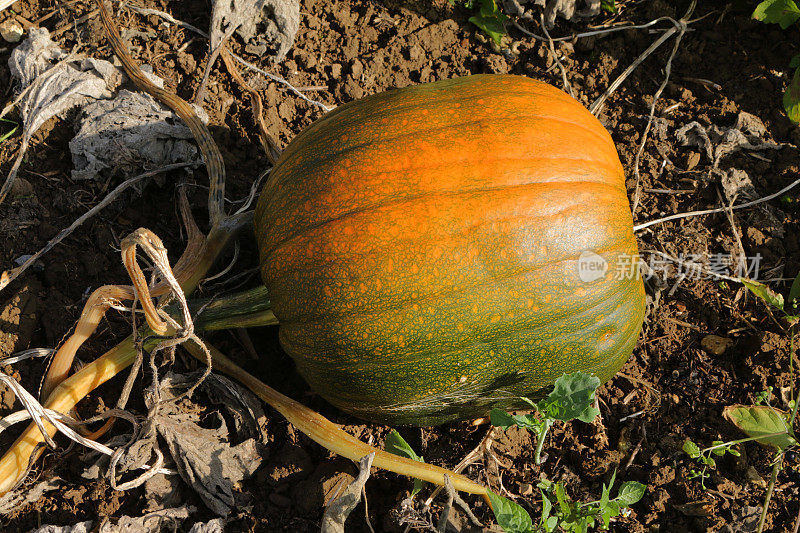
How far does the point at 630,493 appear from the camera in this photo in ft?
8.46

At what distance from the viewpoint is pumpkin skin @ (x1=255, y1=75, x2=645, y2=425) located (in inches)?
88.1

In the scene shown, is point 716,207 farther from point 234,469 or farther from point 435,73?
point 234,469

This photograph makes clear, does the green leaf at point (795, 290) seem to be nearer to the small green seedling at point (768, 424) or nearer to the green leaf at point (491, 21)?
the small green seedling at point (768, 424)

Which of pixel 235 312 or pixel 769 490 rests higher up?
pixel 235 312

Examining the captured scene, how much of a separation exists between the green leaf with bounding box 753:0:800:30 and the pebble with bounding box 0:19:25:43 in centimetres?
379

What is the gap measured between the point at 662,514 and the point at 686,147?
190 centimetres

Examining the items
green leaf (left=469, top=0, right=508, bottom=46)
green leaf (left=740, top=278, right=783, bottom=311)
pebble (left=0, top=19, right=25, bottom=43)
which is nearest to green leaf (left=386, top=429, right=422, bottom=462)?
green leaf (left=740, top=278, right=783, bottom=311)

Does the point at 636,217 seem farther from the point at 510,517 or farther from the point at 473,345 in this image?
the point at 510,517

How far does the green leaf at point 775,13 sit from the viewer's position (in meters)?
3.47

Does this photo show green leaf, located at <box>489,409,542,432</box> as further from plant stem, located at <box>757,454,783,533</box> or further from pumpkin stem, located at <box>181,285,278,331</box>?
plant stem, located at <box>757,454,783,533</box>

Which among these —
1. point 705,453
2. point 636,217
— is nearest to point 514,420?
point 705,453

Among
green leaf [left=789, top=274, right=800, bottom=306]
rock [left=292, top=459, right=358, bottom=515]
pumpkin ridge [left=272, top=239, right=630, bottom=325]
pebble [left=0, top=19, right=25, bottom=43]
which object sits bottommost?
rock [left=292, top=459, right=358, bottom=515]

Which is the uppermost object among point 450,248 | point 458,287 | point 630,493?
point 450,248

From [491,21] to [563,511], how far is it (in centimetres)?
255
